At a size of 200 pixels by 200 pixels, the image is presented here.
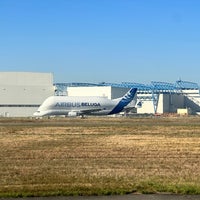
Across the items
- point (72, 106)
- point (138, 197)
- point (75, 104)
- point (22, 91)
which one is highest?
point (22, 91)

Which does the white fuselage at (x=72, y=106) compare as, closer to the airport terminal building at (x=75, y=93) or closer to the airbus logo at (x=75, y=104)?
the airbus logo at (x=75, y=104)

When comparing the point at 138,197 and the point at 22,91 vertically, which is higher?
the point at 22,91

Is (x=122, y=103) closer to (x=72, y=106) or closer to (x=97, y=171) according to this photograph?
(x=72, y=106)

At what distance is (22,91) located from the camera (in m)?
120

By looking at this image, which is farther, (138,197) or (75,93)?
(75,93)

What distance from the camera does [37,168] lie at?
15.1m

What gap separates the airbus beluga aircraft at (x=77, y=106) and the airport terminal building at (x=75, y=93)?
62.7ft

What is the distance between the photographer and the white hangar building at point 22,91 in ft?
385

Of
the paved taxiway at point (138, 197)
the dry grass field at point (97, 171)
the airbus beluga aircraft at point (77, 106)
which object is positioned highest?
the airbus beluga aircraft at point (77, 106)

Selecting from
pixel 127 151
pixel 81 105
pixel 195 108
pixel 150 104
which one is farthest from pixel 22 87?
pixel 127 151

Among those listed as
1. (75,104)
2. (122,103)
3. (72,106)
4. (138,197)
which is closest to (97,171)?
(138,197)

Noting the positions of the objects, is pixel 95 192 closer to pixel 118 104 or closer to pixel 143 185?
pixel 143 185

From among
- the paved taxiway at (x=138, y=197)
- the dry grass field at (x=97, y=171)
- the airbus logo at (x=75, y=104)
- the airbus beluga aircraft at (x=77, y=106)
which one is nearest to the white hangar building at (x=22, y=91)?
the airbus beluga aircraft at (x=77, y=106)

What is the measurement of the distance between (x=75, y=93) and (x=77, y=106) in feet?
170
